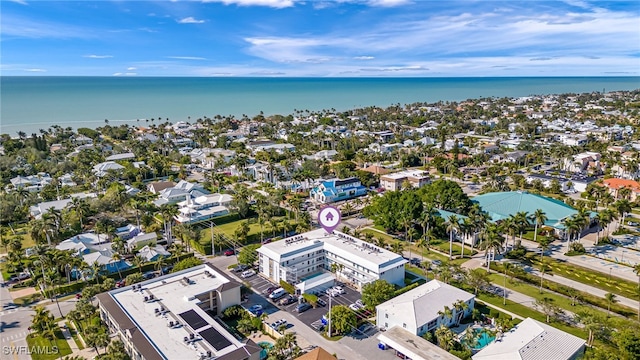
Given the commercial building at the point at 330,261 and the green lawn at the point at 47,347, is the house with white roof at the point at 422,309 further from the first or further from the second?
the green lawn at the point at 47,347

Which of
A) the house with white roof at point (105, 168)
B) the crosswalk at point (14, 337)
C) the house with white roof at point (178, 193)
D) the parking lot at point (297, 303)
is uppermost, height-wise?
the house with white roof at point (105, 168)

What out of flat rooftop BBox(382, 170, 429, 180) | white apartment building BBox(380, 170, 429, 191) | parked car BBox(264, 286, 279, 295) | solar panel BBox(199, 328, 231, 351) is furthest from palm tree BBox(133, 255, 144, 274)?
flat rooftop BBox(382, 170, 429, 180)

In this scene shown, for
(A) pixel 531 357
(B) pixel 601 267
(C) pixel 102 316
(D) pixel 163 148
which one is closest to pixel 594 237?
(B) pixel 601 267

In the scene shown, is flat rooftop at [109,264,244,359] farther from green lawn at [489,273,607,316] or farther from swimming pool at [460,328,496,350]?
green lawn at [489,273,607,316]

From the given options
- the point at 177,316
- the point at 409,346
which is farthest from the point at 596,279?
the point at 177,316

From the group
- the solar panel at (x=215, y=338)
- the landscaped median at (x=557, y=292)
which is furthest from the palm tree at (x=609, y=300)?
the solar panel at (x=215, y=338)

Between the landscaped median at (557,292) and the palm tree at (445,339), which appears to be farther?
the landscaped median at (557,292)

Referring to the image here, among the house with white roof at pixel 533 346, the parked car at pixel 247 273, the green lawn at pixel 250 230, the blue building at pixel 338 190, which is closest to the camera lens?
the house with white roof at pixel 533 346

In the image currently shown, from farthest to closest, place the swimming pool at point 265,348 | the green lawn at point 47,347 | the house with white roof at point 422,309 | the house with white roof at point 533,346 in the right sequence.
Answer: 1. the house with white roof at point 422,309
2. the green lawn at point 47,347
3. the swimming pool at point 265,348
4. the house with white roof at point 533,346
